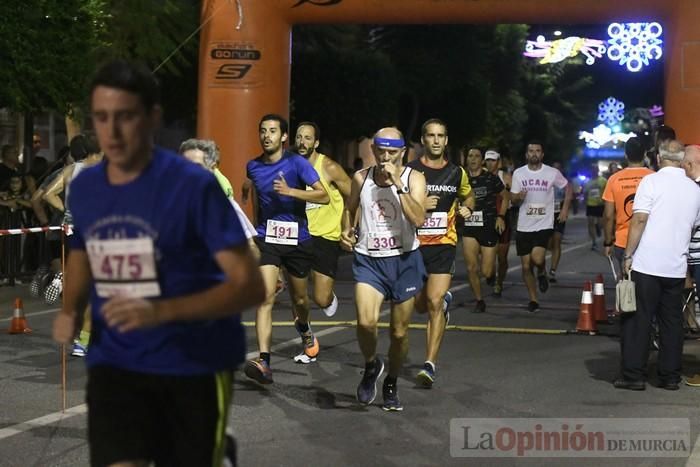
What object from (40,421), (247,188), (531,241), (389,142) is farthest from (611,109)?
(40,421)

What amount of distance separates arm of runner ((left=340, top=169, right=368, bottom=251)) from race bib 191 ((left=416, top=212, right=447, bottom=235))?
3.75ft

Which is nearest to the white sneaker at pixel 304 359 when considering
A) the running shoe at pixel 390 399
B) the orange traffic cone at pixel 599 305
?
the running shoe at pixel 390 399

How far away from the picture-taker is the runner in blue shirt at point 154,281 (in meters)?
4.06

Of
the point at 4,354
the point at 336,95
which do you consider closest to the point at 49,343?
the point at 4,354

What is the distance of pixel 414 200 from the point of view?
862cm

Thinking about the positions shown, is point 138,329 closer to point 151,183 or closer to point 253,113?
point 151,183

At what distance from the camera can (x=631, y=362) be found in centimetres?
985

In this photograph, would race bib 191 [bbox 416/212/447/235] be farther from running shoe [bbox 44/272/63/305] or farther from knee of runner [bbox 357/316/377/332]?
running shoe [bbox 44/272/63/305]

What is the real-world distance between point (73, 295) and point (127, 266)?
0.42 metres

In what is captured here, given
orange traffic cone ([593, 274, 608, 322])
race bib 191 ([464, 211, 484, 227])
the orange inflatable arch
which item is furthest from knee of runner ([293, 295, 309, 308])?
the orange inflatable arch

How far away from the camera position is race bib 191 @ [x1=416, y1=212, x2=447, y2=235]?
1026 centimetres

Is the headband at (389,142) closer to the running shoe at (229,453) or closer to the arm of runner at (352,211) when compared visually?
the arm of runner at (352,211)

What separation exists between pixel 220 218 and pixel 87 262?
0.56m

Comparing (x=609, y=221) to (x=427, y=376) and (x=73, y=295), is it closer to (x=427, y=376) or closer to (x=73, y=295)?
(x=427, y=376)
